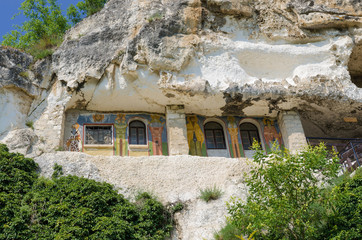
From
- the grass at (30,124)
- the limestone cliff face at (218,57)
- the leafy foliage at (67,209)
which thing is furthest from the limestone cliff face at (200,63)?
the leafy foliage at (67,209)

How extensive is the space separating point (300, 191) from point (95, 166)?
5.24 metres

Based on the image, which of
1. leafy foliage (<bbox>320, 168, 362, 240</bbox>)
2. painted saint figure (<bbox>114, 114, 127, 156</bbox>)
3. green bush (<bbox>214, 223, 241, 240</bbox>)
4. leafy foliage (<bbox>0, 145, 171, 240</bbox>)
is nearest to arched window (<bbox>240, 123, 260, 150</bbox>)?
painted saint figure (<bbox>114, 114, 127, 156</bbox>)

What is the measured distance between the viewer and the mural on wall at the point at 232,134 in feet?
49.4

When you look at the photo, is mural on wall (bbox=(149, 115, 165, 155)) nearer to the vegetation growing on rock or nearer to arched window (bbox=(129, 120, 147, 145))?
arched window (bbox=(129, 120, 147, 145))

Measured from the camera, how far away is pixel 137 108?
15.4m

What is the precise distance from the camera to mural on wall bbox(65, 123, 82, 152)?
14320mm

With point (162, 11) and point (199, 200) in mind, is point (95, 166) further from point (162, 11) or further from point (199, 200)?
point (162, 11)

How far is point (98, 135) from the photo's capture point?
48.8 ft

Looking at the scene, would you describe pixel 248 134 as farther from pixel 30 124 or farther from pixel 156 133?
pixel 30 124

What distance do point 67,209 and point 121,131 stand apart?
508 centimetres

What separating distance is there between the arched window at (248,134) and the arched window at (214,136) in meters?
0.70

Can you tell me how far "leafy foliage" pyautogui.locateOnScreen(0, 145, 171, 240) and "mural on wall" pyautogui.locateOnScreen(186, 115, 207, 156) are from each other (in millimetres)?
3919

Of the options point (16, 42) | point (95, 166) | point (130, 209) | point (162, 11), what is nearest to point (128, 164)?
point (95, 166)

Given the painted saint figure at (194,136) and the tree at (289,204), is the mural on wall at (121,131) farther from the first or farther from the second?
the tree at (289,204)
